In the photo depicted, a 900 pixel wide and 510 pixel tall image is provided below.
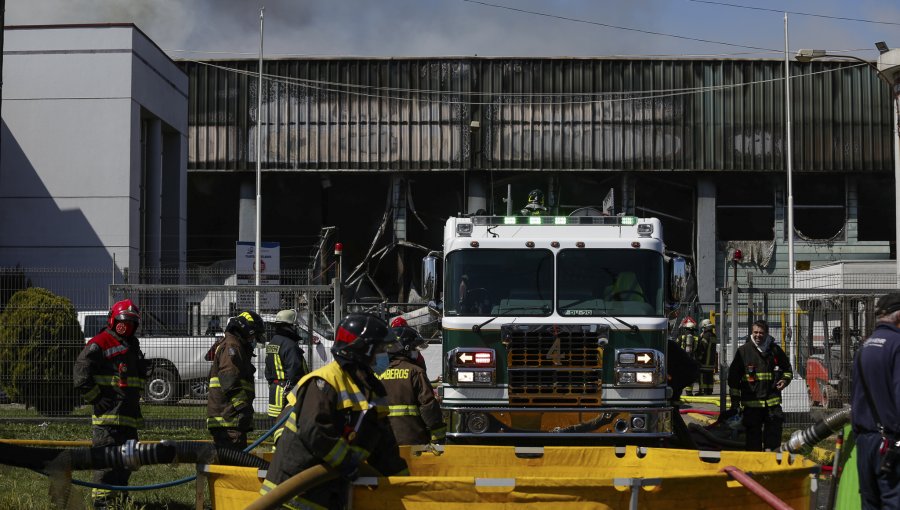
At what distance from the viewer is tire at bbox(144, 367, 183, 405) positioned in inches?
634

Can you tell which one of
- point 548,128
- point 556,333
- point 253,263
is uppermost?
point 548,128

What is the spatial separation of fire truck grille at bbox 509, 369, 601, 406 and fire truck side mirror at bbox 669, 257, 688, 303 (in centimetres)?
117

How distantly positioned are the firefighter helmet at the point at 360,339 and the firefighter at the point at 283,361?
500cm

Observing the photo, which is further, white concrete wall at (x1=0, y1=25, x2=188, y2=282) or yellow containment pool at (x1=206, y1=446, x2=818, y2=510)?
white concrete wall at (x1=0, y1=25, x2=188, y2=282)

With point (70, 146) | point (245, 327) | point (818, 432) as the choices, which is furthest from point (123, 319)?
point (70, 146)

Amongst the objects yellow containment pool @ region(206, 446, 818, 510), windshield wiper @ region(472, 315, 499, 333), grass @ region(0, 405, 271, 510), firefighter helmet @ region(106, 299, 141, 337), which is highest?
firefighter helmet @ region(106, 299, 141, 337)

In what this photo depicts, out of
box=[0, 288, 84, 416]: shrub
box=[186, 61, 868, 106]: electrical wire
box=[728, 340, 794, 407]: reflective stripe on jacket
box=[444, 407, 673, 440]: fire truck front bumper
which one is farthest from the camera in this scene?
box=[186, 61, 868, 106]: electrical wire

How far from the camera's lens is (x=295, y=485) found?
5691 mm

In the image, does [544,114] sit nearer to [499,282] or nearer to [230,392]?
[499,282]

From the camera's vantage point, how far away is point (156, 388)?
16.6 metres

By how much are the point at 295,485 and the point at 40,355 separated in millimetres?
11494

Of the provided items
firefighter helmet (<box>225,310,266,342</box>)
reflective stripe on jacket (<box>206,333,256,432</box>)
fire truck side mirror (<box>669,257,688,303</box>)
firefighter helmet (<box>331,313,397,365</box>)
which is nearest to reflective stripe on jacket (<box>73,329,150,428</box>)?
reflective stripe on jacket (<box>206,333,256,432</box>)

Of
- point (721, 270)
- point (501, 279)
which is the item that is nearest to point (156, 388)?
point (501, 279)

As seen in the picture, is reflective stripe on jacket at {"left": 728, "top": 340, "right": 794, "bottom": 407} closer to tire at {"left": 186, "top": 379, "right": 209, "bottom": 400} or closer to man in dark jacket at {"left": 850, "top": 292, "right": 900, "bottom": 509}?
man in dark jacket at {"left": 850, "top": 292, "right": 900, "bottom": 509}
